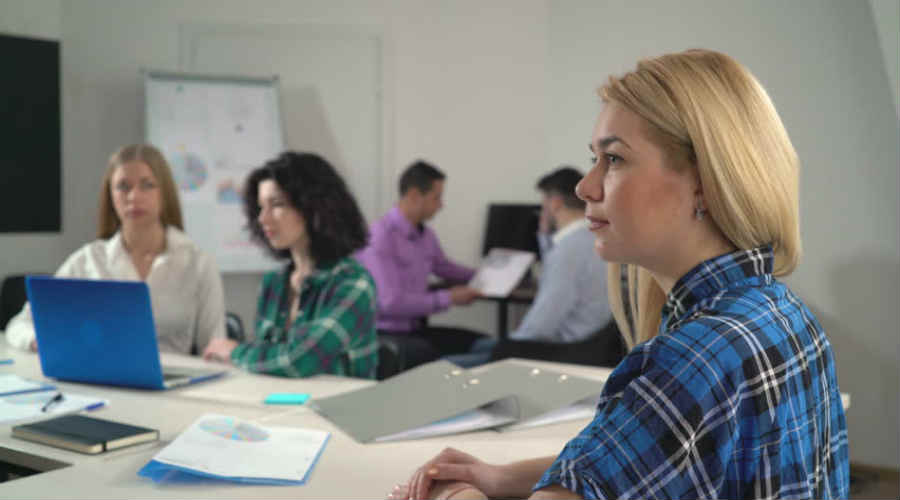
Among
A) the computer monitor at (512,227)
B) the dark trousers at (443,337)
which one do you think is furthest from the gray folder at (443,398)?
the computer monitor at (512,227)

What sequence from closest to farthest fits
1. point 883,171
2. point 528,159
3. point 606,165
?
point 606,165
point 883,171
point 528,159

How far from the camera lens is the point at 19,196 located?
4.84 meters

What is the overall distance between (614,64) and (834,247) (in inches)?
67.0

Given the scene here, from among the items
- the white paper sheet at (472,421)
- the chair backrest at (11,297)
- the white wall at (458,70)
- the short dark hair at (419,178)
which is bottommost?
the chair backrest at (11,297)

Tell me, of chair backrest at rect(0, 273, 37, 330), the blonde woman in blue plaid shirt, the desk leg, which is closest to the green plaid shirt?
the blonde woman in blue plaid shirt

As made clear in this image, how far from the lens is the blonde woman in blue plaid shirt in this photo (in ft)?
2.82

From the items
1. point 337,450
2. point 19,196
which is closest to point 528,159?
point 19,196

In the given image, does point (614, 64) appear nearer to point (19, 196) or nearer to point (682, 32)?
point (682, 32)

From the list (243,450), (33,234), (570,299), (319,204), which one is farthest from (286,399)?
(33,234)

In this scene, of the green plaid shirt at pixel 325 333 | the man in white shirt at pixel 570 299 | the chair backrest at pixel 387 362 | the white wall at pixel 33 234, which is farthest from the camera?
the white wall at pixel 33 234

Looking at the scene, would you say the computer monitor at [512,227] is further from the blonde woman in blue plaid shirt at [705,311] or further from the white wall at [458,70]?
the blonde woman in blue plaid shirt at [705,311]

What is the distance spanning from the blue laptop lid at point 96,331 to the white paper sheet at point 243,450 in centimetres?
43

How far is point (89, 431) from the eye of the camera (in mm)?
1665

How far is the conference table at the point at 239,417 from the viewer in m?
1.41
